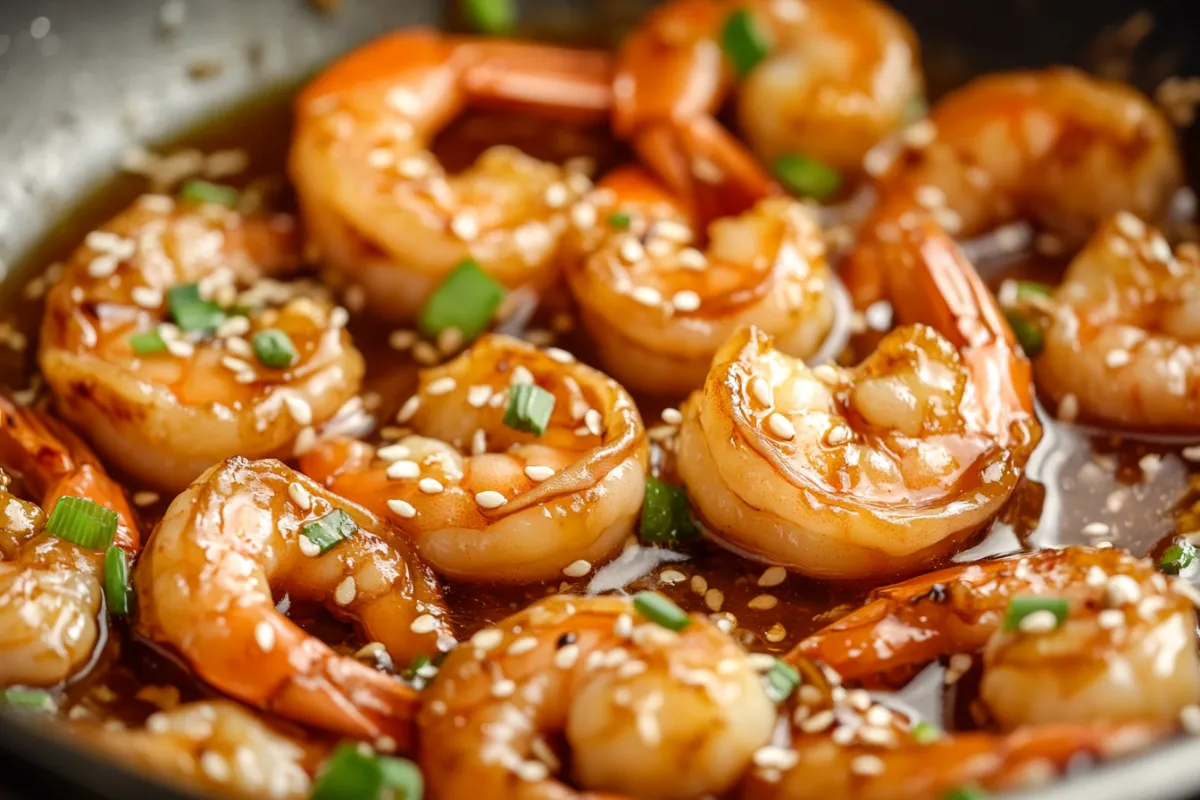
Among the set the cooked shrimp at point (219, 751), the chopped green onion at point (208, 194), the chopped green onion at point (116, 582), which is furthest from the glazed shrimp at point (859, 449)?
the chopped green onion at point (208, 194)

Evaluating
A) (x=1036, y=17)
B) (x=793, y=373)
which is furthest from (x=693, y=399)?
(x=1036, y=17)

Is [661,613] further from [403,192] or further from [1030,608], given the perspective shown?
[403,192]

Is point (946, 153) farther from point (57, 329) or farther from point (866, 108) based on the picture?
point (57, 329)

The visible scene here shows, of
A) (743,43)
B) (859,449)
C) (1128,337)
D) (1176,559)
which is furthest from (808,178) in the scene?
(1176,559)

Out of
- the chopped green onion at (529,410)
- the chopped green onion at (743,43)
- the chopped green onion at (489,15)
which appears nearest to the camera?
the chopped green onion at (529,410)

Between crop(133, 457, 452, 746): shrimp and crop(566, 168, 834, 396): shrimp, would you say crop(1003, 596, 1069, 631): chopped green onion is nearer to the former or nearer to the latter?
crop(566, 168, 834, 396): shrimp

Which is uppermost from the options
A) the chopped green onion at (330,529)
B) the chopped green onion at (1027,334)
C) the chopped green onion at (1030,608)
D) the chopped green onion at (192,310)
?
the chopped green onion at (192,310)

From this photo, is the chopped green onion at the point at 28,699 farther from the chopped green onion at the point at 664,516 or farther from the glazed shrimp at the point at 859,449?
the glazed shrimp at the point at 859,449

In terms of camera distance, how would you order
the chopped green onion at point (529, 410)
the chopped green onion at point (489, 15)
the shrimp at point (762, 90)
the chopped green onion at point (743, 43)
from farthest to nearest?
the chopped green onion at point (489, 15), the chopped green onion at point (743, 43), the shrimp at point (762, 90), the chopped green onion at point (529, 410)
